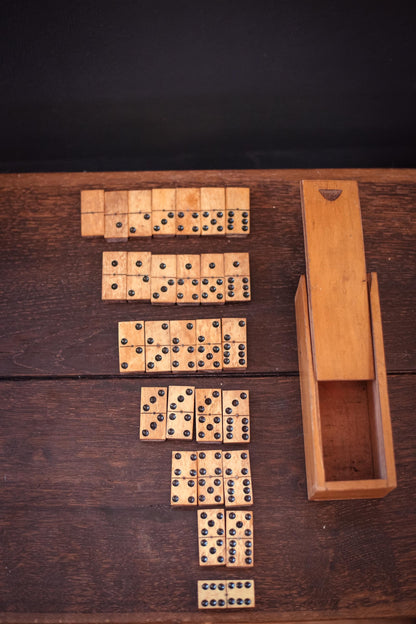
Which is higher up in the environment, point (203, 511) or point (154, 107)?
point (154, 107)

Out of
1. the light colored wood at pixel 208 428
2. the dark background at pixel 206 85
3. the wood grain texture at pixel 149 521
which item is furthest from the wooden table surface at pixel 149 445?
the dark background at pixel 206 85

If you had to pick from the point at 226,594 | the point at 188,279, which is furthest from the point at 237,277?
the point at 226,594

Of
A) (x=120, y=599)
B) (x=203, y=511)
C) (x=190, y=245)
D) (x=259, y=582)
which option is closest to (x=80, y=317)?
(x=190, y=245)

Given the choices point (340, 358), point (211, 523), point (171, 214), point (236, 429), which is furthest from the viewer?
point (171, 214)

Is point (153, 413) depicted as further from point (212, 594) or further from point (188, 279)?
point (212, 594)

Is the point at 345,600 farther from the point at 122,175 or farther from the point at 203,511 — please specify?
the point at 122,175

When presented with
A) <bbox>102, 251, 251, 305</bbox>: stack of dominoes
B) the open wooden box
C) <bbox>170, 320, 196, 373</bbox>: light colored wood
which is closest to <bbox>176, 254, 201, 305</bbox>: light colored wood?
<bbox>102, 251, 251, 305</bbox>: stack of dominoes

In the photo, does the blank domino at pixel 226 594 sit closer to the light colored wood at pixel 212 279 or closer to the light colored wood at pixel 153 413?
the light colored wood at pixel 153 413
